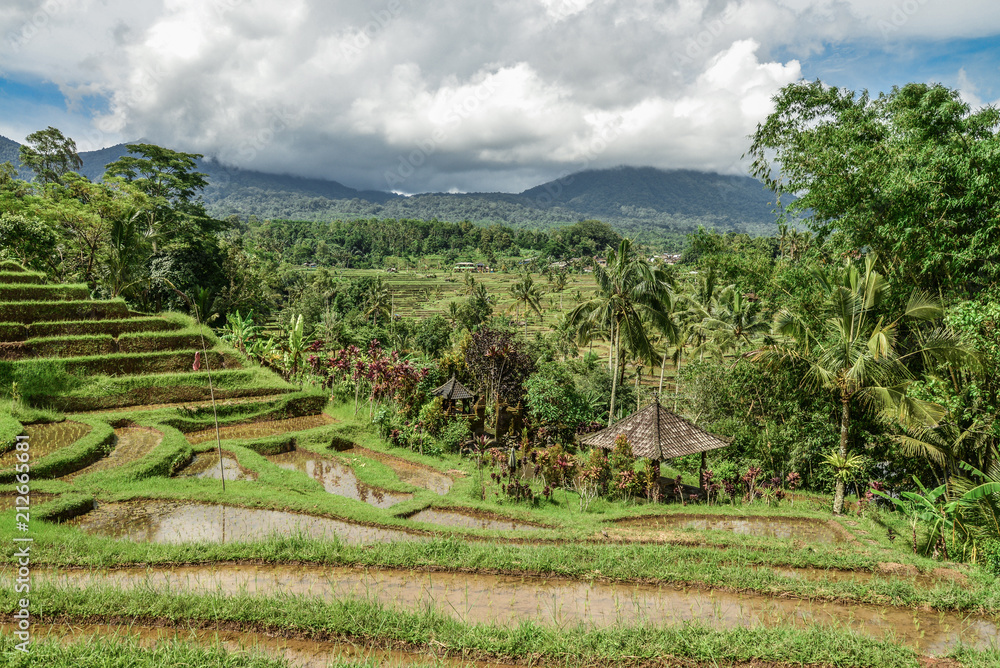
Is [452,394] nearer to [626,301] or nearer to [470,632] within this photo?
[626,301]

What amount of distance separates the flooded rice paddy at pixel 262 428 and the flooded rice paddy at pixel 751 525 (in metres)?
A: 11.3

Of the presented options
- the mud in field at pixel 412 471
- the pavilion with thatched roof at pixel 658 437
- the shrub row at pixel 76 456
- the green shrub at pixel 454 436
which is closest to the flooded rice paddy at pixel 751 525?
the pavilion with thatched roof at pixel 658 437

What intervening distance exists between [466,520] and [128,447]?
9.53m

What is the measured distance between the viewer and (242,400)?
58.5 feet

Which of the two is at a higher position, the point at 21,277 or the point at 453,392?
the point at 21,277

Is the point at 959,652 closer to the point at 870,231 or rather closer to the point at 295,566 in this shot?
the point at 295,566

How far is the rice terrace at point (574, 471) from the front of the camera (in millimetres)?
5902

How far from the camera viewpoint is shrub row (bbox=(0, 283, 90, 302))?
1727cm

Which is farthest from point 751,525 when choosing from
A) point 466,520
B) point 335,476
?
point 335,476

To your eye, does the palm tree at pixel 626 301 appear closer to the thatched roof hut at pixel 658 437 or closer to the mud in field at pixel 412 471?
the thatched roof hut at pixel 658 437

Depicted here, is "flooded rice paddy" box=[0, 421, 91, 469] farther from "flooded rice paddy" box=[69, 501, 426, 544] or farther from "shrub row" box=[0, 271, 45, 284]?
"shrub row" box=[0, 271, 45, 284]

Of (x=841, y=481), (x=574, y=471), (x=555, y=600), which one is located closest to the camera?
(x=555, y=600)

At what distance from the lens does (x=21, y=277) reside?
723 inches

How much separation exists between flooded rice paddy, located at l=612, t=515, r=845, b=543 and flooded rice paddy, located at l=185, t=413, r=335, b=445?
1131 cm
